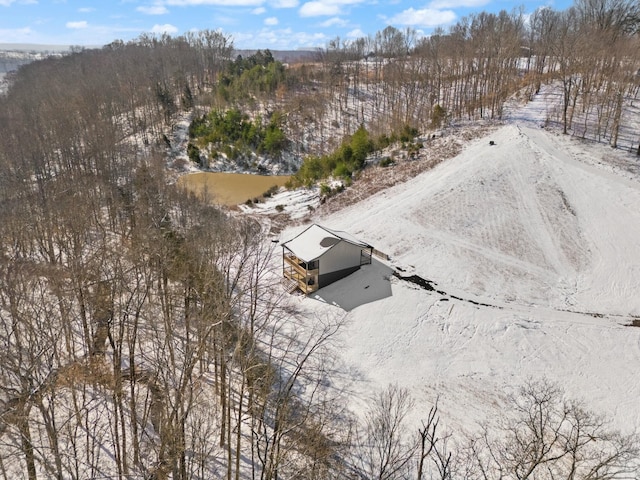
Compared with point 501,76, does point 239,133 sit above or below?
below

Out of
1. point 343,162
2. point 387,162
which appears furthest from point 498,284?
point 343,162

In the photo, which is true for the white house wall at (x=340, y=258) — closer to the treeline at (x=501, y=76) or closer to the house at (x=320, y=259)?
the house at (x=320, y=259)

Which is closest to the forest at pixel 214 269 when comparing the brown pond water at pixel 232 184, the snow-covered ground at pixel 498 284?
the snow-covered ground at pixel 498 284

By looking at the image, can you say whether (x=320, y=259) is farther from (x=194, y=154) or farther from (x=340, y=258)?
(x=194, y=154)

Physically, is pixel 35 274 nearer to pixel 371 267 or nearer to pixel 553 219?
pixel 371 267

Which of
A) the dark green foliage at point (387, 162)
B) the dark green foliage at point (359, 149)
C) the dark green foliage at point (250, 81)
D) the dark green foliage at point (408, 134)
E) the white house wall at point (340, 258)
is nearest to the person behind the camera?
the white house wall at point (340, 258)

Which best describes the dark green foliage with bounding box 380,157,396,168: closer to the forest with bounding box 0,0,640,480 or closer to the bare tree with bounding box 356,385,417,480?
the forest with bounding box 0,0,640,480

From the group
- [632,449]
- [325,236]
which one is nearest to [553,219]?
[325,236]
